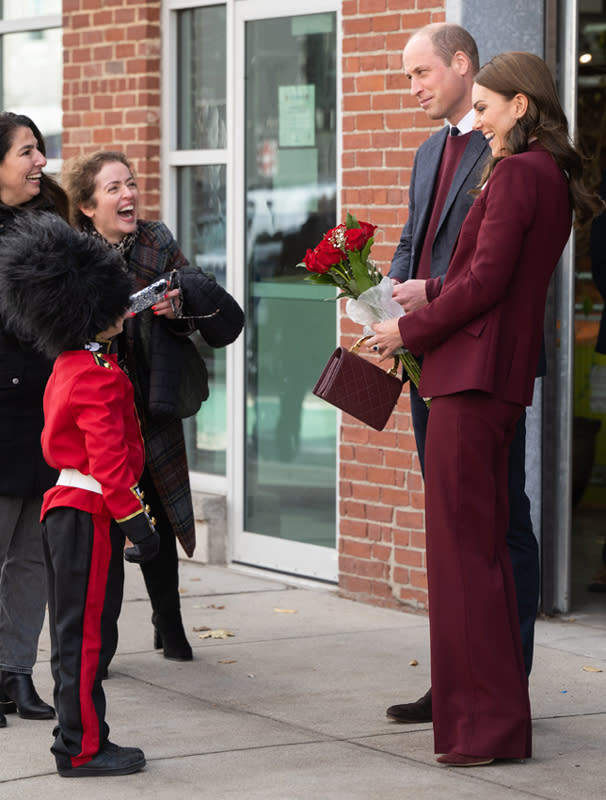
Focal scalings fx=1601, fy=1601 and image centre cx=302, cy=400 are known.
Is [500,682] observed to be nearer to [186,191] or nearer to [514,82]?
[514,82]

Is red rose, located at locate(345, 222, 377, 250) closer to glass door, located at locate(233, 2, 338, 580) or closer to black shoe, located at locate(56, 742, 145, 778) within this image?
black shoe, located at locate(56, 742, 145, 778)

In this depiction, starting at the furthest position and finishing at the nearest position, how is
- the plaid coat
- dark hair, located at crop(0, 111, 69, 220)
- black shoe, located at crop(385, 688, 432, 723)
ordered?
1. the plaid coat
2. dark hair, located at crop(0, 111, 69, 220)
3. black shoe, located at crop(385, 688, 432, 723)

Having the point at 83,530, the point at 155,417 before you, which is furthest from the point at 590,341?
the point at 83,530

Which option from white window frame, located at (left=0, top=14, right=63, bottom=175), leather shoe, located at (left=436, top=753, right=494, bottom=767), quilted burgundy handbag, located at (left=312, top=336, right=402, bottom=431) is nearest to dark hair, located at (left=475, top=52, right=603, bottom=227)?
quilted burgundy handbag, located at (left=312, top=336, right=402, bottom=431)

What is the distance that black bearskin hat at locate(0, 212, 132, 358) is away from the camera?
4.61 metres

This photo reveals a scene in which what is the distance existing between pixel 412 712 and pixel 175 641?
1301 mm

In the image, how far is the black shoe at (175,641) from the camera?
20.7ft

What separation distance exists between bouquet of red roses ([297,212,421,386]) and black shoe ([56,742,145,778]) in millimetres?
1446

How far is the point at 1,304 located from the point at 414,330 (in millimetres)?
1245

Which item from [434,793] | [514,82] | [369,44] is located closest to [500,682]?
[434,793]

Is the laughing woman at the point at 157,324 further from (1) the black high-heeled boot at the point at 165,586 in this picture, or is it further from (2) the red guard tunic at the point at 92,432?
(2) the red guard tunic at the point at 92,432

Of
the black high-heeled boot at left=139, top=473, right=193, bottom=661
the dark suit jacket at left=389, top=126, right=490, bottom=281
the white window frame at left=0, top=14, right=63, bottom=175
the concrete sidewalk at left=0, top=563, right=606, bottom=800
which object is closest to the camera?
the concrete sidewalk at left=0, top=563, right=606, bottom=800

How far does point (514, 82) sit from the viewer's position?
4.70 m

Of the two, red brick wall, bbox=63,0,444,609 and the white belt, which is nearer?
the white belt
